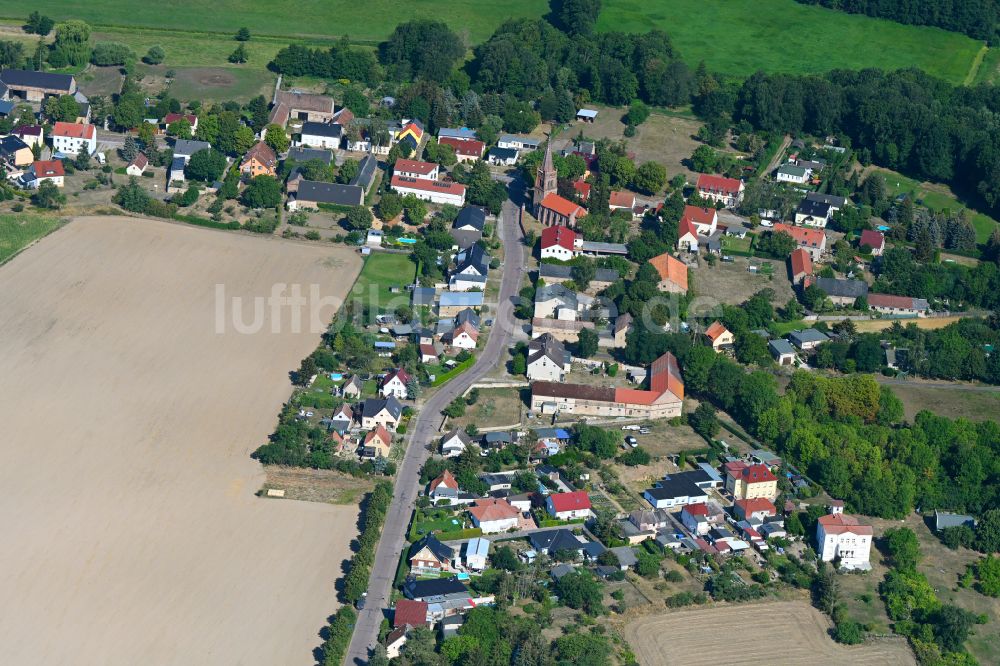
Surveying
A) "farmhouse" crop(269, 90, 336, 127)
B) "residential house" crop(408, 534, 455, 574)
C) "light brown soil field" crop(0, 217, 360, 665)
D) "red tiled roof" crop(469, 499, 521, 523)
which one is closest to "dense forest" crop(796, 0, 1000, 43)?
"farmhouse" crop(269, 90, 336, 127)

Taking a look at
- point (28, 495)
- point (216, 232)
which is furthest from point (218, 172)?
point (28, 495)

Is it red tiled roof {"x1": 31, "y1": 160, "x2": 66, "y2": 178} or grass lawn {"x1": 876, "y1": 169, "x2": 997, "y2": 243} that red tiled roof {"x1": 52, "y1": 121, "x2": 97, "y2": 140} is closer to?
red tiled roof {"x1": 31, "y1": 160, "x2": 66, "y2": 178}

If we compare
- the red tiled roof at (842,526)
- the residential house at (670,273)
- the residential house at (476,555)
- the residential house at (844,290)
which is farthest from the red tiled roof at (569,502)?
the residential house at (844,290)

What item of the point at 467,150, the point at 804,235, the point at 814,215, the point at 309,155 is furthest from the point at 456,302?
the point at 814,215

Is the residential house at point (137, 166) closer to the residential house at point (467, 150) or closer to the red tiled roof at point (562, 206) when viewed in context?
the residential house at point (467, 150)

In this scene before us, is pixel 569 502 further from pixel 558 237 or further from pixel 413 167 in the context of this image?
pixel 413 167

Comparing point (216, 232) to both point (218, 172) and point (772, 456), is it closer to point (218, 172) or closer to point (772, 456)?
point (218, 172)
